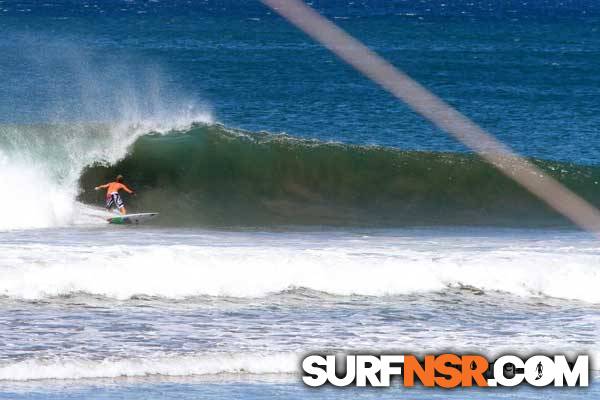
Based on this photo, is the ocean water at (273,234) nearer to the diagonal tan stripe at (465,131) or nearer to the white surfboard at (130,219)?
the white surfboard at (130,219)

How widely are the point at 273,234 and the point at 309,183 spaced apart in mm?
4525

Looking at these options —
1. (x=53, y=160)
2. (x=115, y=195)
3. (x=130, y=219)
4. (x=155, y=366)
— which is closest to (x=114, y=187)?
(x=115, y=195)

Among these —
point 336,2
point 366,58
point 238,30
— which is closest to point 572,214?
point 366,58

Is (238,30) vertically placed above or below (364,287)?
above

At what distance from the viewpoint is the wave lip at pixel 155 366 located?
11703 millimetres

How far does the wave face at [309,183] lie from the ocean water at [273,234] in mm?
66

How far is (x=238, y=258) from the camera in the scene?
1659 centimetres

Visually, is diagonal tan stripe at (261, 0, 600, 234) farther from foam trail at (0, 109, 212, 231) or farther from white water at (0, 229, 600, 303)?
foam trail at (0, 109, 212, 231)

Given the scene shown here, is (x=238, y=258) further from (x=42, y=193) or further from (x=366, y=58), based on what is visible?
(x=366, y=58)

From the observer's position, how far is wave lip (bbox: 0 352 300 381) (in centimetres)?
1170

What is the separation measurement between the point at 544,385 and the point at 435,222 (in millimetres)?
11316

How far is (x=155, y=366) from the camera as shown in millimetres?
11953

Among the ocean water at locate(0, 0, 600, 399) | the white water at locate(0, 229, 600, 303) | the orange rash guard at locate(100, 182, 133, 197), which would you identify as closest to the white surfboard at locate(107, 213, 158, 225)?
the ocean water at locate(0, 0, 600, 399)

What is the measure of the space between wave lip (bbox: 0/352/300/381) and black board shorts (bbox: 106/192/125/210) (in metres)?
10.2
